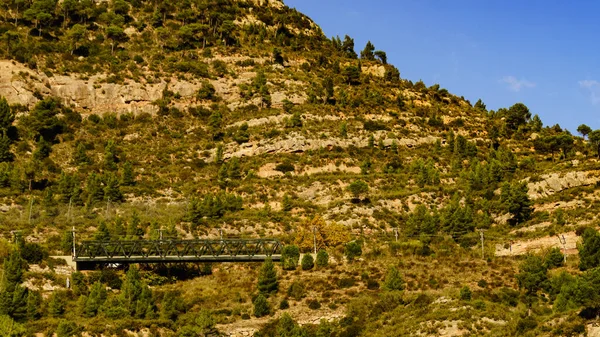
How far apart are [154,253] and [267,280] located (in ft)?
53.9

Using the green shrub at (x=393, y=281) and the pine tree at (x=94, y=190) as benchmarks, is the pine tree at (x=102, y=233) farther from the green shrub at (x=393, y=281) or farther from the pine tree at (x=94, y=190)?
the green shrub at (x=393, y=281)

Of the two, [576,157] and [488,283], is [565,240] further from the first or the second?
[576,157]

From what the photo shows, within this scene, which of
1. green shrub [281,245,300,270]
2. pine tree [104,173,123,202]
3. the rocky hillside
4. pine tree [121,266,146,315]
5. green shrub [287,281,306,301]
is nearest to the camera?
the rocky hillside

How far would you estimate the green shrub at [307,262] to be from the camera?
79.4 metres

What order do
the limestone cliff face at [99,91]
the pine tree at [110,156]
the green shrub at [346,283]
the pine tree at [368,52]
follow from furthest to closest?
the pine tree at [368,52], the limestone cliff face at [99,91], the pine tree at [110,156], the green shrub at [346,283]

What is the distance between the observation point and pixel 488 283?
7338cm

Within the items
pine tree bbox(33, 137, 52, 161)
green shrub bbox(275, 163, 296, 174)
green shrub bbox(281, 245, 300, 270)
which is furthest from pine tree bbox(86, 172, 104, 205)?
green shrub bbox(281, 245, 300, 270)

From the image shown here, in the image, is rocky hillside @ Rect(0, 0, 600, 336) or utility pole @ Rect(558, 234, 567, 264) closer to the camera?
rocky hillside @ Rect(0, 0, 600, 336)

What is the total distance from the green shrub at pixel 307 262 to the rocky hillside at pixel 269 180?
0.83 metres

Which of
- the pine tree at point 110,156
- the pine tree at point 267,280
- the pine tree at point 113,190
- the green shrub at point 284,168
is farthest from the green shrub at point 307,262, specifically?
the pine tree at point 110,156

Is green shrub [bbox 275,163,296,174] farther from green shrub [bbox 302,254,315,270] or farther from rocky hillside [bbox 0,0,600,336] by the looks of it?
green shrub [bbox 302,254,315,270]

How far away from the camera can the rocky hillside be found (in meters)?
66.8

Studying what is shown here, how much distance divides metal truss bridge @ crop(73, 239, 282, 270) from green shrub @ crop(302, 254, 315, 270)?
287cm

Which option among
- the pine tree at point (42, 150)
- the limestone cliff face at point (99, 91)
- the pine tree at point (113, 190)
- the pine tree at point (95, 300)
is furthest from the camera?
the limestone cliff face at point (99, 91)
